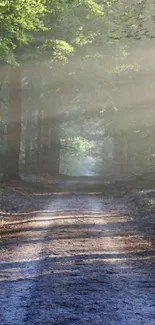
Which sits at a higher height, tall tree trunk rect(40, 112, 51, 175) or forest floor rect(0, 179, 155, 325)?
forest floor rect(0, 179, 155, 325)

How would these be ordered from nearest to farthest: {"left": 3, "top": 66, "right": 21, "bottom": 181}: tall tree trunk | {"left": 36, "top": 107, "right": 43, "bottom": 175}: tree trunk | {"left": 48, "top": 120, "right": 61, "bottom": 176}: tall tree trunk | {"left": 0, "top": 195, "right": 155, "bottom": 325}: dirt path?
{"left": 0, "top": 195, "right": 155, "bottom": 325}: dirt path
{"left": 3, "top": 66, "right": 21, "bottom": 181}: tall tree trunk
{"left": 48, "top": 120, "right": 61, "bottom": 176}: tall tree trunk
{"left": 36, "top": 107, "right": 43, "bottom": 175}: tree trunk

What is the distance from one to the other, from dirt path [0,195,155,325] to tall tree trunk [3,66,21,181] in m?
11.6

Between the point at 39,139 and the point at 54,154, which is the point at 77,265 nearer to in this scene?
the point at 54,154

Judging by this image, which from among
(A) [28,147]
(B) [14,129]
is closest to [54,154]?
(A) [28,147]

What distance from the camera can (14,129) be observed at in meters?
28.1

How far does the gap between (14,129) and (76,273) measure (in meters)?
20.6

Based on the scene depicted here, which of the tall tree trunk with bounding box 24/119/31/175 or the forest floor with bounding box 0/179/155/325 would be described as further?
the tall tree trunk with bounding box 24/119/31/175

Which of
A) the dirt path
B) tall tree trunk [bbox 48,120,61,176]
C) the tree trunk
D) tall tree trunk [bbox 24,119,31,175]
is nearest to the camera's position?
the dirt path

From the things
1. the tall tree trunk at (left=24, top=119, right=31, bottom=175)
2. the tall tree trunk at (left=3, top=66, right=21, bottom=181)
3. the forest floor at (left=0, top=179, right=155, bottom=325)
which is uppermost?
the forest floor at (left=0, top=179, right=155, bottom=325)

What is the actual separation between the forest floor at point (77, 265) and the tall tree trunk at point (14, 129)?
26.6 ft

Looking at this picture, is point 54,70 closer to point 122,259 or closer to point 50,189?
point 50,189

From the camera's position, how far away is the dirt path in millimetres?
5992

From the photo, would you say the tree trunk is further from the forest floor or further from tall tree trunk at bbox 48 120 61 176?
the forest floor

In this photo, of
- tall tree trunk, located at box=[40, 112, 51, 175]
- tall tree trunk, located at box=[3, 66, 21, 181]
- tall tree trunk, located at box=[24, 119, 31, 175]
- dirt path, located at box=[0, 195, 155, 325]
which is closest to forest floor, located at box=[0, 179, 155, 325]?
dirt path, located at box=[0, 195, 155, 325]
